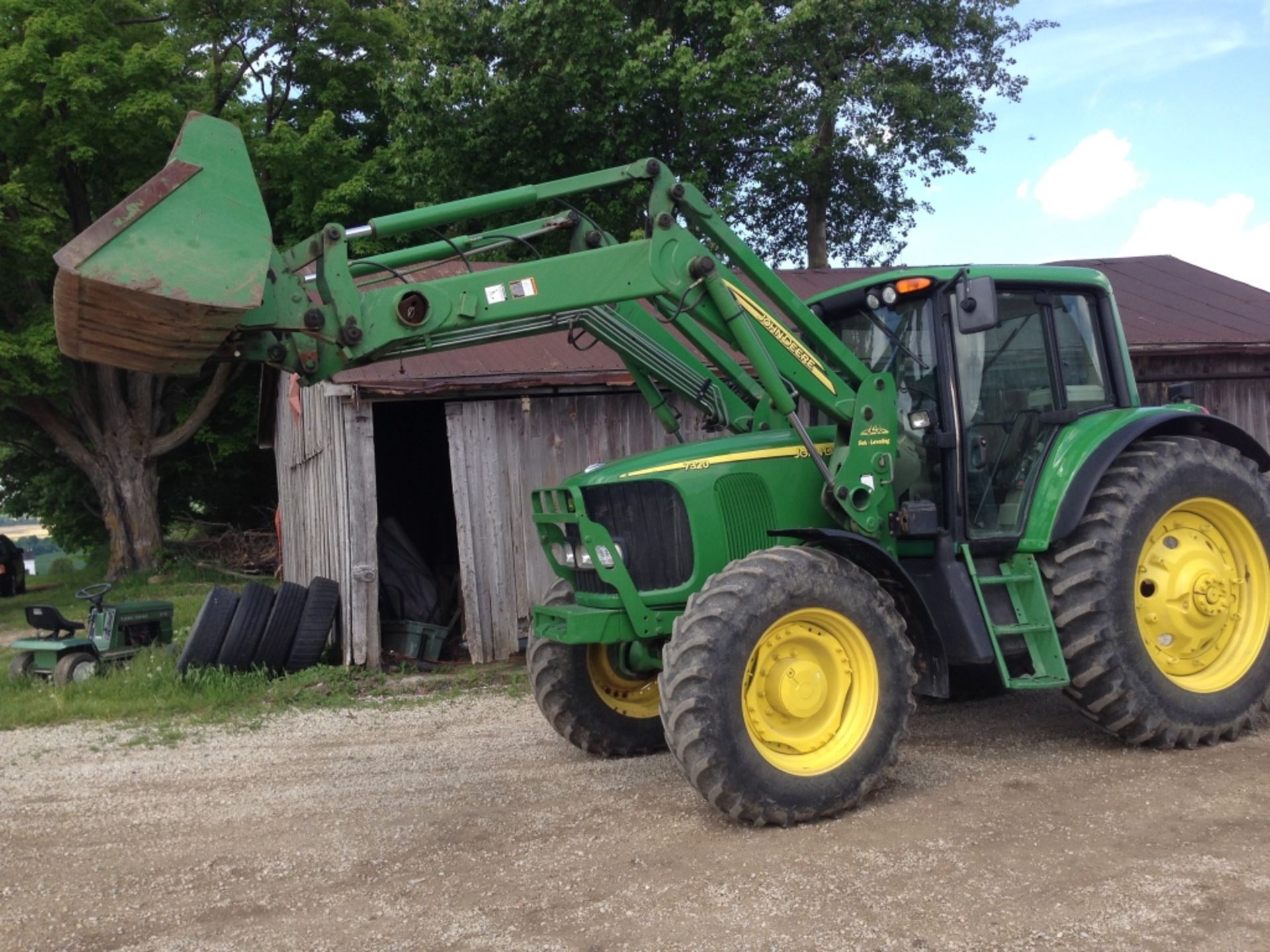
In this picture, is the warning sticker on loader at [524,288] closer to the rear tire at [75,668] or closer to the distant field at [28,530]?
the rear tire at [75,668]

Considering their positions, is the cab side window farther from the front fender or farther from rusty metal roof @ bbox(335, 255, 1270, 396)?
rusty metal roof @ bbox(335, 255, 1270, 396)

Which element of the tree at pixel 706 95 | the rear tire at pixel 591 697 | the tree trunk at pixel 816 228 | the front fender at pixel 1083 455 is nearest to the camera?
the front fender at pixel 1083 455

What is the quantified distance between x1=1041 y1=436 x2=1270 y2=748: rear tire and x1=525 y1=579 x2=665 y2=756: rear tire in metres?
2.32

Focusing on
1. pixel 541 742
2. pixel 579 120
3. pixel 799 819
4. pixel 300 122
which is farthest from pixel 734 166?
pixel 799 819

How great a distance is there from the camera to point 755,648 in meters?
5.15

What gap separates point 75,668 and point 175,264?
6.82 meters

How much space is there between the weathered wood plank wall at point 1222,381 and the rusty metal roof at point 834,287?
1.03 ft

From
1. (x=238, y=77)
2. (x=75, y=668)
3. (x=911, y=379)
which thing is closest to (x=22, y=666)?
(x=75, y=668)

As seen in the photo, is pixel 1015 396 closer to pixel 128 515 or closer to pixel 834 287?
pixel 834 287

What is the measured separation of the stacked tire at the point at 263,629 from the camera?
9.53m

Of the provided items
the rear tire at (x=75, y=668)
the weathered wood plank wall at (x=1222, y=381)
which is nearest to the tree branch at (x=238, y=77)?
the rear tire at (x=75, y=668)

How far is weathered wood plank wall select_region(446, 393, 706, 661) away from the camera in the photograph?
10.7 meters

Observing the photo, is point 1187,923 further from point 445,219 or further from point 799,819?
point 445,219

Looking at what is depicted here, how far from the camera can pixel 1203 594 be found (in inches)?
245
